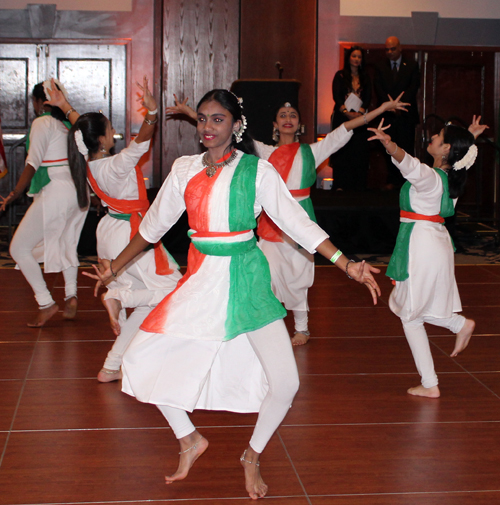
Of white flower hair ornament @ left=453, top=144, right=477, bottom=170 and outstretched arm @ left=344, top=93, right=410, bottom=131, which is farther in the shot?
outstretched arm @ left=344, top=93, right=410, bottom=131

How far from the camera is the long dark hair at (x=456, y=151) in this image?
355 centimetres

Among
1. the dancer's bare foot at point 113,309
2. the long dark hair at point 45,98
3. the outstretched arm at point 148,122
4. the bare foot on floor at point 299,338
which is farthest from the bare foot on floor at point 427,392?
the long dark hair at point 45,98

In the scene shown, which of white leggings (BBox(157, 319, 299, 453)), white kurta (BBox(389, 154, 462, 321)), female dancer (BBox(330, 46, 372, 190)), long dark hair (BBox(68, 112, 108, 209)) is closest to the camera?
white leggings (BBox(157, 319, 299, 453))

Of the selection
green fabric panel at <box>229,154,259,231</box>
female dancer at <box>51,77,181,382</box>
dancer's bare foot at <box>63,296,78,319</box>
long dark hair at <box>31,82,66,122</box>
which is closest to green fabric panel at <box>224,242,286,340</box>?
green fabric panel at <box>229,154,259,231</box>

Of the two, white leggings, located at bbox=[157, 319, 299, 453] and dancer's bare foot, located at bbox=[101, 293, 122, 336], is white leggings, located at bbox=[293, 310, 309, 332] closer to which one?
dancer's bare foot, located at bbox=[101, 293, 122, 336]

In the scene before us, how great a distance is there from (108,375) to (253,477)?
1.37 m

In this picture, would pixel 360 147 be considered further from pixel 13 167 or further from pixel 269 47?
pixel 13 167

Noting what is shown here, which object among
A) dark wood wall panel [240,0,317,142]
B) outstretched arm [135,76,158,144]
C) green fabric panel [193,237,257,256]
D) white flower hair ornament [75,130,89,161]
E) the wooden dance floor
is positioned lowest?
the wooden dance floor

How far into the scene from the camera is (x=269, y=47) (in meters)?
8.08

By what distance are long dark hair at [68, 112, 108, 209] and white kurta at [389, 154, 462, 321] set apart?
164 cm

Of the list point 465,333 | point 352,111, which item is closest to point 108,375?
point 465,333

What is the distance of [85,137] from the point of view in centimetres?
383

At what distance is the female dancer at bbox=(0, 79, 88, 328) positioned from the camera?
466 cm

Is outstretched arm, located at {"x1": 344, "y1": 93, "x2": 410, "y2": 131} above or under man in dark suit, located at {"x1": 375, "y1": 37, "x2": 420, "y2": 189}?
under
